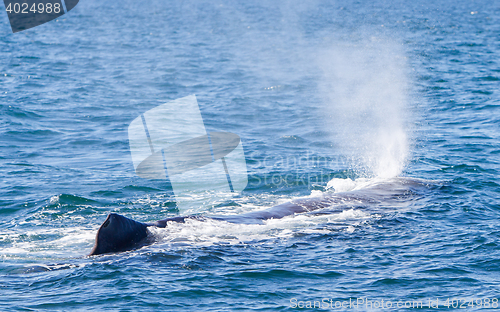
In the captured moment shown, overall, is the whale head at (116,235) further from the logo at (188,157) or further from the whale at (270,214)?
the logo at (188,157)

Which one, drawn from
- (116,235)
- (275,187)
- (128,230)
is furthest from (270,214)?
(116,235)

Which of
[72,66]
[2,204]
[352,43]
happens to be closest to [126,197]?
[2,204]

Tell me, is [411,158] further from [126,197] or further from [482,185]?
[126,197]

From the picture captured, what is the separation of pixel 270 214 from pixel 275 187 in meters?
4.01

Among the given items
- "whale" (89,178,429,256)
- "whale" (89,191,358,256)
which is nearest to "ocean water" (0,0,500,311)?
"whale" (89,178,429,256)

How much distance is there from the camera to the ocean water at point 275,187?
10055 mm

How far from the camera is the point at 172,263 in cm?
1079

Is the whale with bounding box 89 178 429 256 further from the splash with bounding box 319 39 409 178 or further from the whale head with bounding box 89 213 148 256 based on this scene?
the splash with bounding box 319 39 409 178

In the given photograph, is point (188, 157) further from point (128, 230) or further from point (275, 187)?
point (128, 230)

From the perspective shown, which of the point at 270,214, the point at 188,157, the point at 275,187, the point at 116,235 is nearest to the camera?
the point at 116,235

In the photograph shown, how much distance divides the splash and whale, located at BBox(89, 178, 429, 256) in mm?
2030

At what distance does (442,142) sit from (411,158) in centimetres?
239

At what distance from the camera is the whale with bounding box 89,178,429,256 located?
10.9 metres

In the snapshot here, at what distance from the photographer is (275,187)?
58.1 ft
